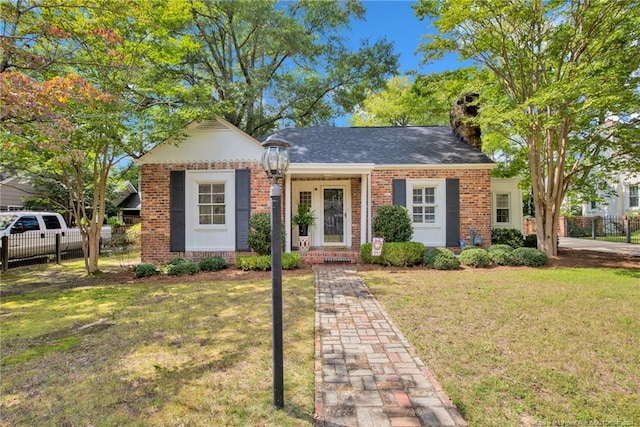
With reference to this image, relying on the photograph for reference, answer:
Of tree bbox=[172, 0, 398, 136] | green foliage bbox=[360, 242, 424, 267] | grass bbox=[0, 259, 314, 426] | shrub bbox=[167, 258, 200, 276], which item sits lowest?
grass bbox=[0, 259, 314, 426]

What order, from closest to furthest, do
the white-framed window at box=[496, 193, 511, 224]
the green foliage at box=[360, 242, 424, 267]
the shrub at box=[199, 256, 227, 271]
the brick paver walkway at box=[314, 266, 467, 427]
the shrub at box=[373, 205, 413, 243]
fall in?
the brick paver walkway at box=[314, 266, 467, 427]
the shrub at box=[199, 256, 227, 271]
the green foliage at box=[360, 242, 424, 267]
the shrub at box=[373, 205, 413, 243]
the white-framed window at box=[496, 193, 511, 224]

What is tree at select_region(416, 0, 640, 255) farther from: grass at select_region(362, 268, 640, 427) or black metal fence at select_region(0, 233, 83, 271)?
black metal fence at select_region(0, 233, 83, 271)

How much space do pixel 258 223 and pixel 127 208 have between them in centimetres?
2152

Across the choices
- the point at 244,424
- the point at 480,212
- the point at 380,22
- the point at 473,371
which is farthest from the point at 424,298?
the point at 380,22

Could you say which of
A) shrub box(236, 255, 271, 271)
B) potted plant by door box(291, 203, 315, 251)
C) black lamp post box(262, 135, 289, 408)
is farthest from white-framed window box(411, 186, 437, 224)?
black lamp post box(262, 135, 289, 408)

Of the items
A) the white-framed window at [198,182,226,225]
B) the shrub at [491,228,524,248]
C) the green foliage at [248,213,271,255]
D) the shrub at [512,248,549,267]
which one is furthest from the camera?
the shrub at [491,228,524,248]

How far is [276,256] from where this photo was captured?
8.77ft

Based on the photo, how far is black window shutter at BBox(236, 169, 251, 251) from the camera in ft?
30.9

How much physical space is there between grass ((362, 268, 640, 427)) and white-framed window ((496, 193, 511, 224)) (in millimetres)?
4826

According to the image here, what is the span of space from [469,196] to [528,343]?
7.29m

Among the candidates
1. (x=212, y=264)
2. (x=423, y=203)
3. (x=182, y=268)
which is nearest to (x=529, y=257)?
(x=423, y=203)

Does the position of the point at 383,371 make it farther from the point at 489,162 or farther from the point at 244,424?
the point at 489,162

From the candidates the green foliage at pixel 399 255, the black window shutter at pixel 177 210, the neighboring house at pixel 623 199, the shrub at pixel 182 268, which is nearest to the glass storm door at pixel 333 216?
the green foliage at pixel 399 255

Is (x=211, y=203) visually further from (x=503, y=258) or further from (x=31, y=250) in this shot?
(x=503, y=258)
